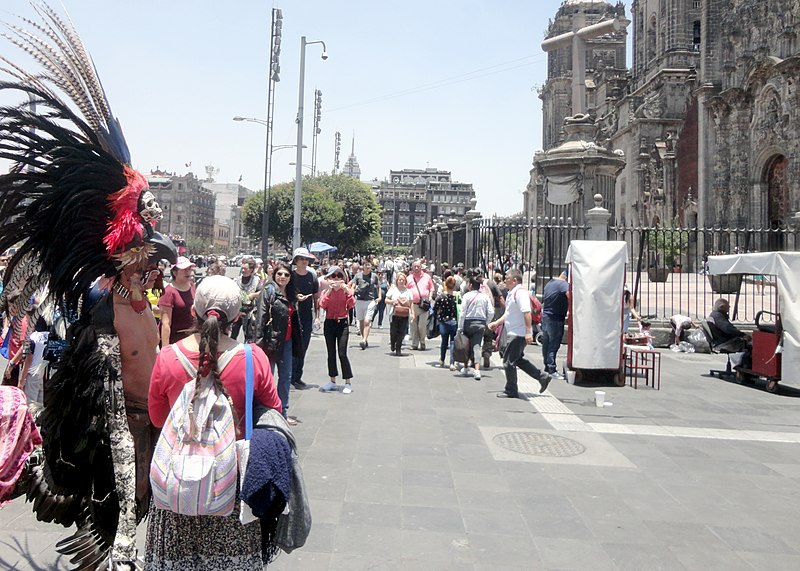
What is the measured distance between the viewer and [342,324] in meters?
9.18

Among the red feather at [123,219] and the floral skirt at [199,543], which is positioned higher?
the red feather at [123,219]

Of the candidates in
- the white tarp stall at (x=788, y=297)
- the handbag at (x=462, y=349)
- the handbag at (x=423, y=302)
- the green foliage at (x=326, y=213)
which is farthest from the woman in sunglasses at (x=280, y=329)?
the green foliage at (x=326, y=213)

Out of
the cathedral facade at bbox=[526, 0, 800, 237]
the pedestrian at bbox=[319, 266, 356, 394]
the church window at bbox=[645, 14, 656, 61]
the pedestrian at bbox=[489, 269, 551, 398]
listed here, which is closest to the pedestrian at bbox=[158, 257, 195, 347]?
the pedestrian at bbox=[319, 266, 356, 394]

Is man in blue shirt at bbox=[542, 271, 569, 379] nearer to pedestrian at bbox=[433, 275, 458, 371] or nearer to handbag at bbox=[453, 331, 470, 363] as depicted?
handbag at bbox=[453, 331, 470, 363]

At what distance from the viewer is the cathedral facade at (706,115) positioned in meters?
30.1

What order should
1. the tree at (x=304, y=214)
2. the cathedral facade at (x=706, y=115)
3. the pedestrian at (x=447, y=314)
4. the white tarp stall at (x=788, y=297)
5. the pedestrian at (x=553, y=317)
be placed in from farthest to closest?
the tree at (x=304, y=214) → the cathedral facade at (x=706, y=115) → the pedestrian at (x=447, y=314) → the pedestrian at (x=553, y=317) → the white tarp stall at (x=788, y=297)

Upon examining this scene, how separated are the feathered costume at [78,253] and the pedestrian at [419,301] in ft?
31.7

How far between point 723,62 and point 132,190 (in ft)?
126

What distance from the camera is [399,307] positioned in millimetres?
12703

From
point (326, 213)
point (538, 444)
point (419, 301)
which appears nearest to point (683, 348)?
point (419, 301)

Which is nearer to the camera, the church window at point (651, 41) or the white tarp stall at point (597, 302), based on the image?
the white tarp stall at point (597, 302)

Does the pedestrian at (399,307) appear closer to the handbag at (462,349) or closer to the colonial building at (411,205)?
the handbag at (462,349)

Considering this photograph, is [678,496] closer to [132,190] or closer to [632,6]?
[132,190]

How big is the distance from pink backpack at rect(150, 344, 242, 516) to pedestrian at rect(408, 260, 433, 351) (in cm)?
1046
